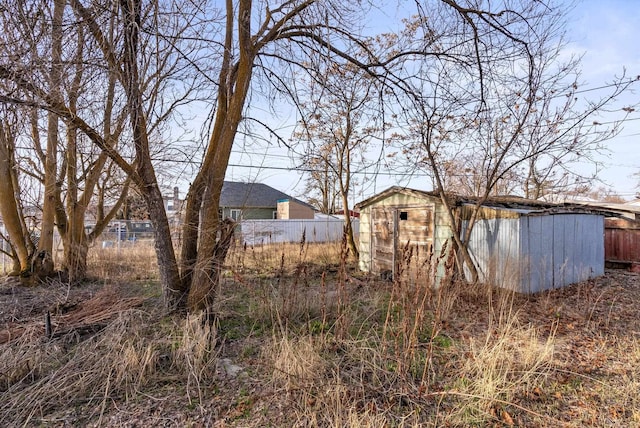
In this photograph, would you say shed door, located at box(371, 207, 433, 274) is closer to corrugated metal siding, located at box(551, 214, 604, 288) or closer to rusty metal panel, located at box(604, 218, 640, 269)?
corrugated metal siding, located at box(551, 214, 604, 288)

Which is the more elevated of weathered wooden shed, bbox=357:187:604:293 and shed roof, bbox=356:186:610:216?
shed roof, bbox=356:186:610:216

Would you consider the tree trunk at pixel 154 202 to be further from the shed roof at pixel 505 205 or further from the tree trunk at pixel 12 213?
the shed roof at pixel 505 205

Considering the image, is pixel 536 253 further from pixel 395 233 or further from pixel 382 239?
pixel 382 239

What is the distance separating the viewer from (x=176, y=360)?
3.06 metres

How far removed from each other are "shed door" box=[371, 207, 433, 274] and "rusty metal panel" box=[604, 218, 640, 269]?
622cm

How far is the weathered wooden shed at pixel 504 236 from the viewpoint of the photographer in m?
6.62

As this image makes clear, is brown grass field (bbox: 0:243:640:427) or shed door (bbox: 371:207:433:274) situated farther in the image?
shed door (bbox: 371:207:433:274)

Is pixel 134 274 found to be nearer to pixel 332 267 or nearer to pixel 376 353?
pixel 332 267

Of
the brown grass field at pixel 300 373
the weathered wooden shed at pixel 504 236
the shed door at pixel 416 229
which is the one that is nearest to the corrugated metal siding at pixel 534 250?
the weathered wooden shed at pixel 504 236

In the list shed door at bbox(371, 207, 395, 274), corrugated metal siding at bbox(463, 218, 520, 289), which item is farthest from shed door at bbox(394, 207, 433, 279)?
corrugated metal siding at bbox(463, 218, 520, 289)

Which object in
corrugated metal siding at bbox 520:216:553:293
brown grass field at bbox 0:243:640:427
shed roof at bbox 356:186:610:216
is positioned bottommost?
brown grass field at bbox 0:243:640:427

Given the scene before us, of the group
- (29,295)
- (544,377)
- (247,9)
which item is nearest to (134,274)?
(29,295)

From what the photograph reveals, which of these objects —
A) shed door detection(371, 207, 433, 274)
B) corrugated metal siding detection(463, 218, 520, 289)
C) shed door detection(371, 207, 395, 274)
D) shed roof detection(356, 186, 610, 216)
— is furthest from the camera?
shed door detection(371, 207, 395, 274)

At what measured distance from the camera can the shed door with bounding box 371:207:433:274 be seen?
8211 millimetres
